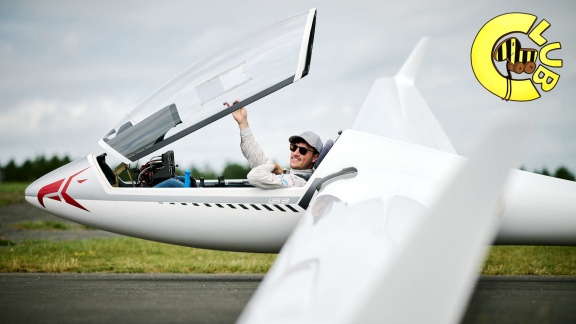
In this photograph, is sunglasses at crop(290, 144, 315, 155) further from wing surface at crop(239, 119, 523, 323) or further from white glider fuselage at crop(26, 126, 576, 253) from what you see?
wing surface at crop(239, 119, 523, 323)

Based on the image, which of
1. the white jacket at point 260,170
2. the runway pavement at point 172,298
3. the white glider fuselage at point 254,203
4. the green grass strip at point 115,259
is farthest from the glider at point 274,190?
the green grass strip at point 115,259

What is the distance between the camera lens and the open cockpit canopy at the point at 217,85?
6.98 meters

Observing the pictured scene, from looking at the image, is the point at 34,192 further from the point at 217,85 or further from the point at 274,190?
the point at 274,190

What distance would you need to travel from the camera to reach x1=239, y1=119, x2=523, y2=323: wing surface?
103 inches

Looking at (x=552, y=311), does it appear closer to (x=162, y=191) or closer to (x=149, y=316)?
(x=149, y=316)

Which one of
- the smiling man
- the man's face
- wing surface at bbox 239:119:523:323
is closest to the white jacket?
the smiling man

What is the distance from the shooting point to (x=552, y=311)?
17.1ft

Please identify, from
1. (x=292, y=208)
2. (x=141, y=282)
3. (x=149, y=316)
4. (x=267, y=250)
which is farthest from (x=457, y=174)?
(x=141, y=282)

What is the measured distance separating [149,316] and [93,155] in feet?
11.1

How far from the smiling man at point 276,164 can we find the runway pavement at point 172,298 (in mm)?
1363

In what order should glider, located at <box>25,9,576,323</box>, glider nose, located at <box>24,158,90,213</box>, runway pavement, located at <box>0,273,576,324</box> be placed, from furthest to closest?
glider nose, located at <box>24,158,90,213</box> < glider, located at <box>25,9,576,323</box> < runway pavement, located at <box>0,273,576,324</box>

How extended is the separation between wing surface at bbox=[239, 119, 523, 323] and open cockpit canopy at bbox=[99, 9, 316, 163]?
2505 mm

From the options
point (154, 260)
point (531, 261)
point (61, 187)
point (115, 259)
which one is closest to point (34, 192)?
point (61, 187)

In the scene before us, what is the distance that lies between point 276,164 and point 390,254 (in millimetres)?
3348
